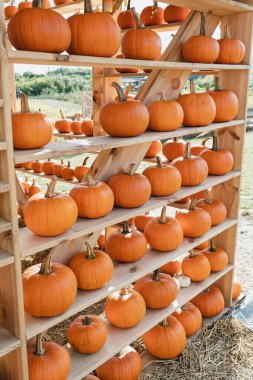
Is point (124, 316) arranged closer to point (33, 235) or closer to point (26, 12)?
point (33, 235)

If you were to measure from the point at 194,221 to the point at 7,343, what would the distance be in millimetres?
1740

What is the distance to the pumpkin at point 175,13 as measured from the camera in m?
3.65

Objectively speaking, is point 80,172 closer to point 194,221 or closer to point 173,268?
point 173,268

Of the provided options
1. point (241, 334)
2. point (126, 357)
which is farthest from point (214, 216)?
point (126, 357)

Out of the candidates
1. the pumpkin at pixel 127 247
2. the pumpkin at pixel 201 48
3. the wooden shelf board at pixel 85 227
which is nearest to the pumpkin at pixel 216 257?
the wooden shelf board at pixel 85 227

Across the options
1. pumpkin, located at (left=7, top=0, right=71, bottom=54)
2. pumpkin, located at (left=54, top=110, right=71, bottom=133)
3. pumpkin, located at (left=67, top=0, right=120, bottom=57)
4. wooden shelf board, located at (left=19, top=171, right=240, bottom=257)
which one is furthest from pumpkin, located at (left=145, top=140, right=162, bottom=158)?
pumpkin, located at (left=54, top=110, right=71, bottom=133)

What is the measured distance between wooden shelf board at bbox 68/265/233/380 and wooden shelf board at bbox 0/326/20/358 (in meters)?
0.58

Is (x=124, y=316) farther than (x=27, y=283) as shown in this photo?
Yes

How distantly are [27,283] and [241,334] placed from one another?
2124mm

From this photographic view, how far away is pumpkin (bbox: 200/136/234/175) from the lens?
3.26 meters

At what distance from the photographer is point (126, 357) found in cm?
274

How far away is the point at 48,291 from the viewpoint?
2.12 metres

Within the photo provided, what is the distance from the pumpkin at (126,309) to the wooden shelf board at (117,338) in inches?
2.1

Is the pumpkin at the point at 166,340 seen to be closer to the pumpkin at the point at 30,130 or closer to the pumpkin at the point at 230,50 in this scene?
the pumpkin at the point at 30,130
